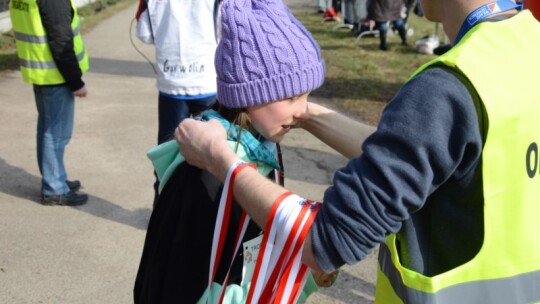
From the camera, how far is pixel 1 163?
19.5 feet

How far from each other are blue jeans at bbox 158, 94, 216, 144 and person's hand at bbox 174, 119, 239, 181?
256 centimetres

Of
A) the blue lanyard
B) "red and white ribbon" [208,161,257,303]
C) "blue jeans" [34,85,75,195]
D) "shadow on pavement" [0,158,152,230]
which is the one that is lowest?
"shadow on pavement" [0,158,152,230]

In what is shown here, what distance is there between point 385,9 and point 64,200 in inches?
374

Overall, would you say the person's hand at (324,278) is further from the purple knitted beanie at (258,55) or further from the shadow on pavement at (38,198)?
the shadow on pavement at (38,198)

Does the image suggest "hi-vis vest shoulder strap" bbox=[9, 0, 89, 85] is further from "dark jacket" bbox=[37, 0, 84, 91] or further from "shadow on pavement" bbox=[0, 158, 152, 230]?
"shadow on pavement" bbox=[0, 158, 152, 230]

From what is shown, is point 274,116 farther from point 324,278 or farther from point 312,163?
point 312,163

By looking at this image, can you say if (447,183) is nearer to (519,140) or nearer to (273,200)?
(519,140)

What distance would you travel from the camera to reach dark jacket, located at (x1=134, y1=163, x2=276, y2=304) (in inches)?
74.0

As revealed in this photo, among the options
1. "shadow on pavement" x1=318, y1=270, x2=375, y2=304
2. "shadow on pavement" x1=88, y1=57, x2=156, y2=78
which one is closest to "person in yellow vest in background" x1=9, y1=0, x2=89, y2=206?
"shadow on pavement" x1=318, y1=270, x2=375, y2=304

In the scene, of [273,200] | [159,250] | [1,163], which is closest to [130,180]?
[1,163]

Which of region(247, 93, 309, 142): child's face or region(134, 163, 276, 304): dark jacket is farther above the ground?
region(247, 93, 309, 142): child's face

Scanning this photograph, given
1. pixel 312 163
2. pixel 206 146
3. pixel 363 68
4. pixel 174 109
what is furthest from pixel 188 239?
pixel 363 68

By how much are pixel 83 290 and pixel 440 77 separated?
3.15 m

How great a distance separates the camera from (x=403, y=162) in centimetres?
133
